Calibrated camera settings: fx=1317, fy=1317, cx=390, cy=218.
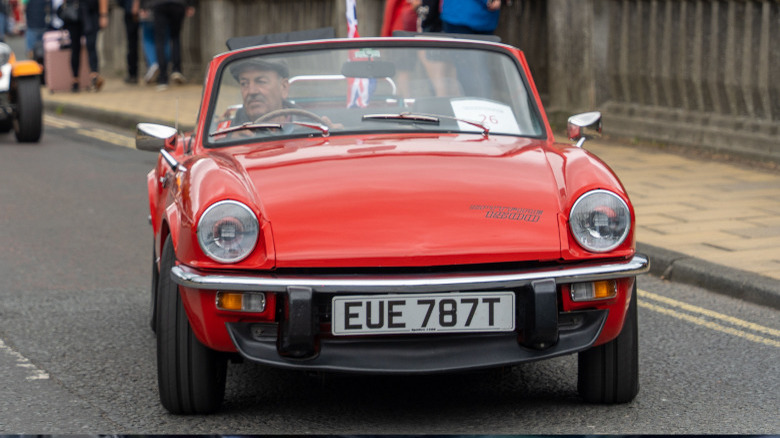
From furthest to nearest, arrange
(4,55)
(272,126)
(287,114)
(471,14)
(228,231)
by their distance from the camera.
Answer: (4,55), (471,14), (287,114), (272,126), (228,231)


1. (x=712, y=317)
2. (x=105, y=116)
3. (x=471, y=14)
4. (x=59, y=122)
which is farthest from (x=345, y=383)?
(x=59, y=122)

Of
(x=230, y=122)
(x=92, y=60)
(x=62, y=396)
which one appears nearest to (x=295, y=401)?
(x=62, y=396)

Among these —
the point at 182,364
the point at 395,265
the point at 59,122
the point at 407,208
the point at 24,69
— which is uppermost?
the point at 407,208

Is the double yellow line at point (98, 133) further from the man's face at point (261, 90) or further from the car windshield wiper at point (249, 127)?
the car windshield wiper at point (249, 127)

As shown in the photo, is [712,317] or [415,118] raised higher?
[415,118]

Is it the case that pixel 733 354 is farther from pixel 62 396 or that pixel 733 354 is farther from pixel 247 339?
pixel 62 396

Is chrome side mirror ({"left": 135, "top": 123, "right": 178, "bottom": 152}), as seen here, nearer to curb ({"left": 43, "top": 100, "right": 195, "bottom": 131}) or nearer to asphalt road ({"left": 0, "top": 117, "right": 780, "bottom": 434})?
asphalt road ({"left": 0, "top": 117, "right": 780, "bottom": 434})

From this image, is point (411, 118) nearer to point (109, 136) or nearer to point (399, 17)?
point (399, 17)

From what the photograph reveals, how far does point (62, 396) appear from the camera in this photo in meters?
4.54

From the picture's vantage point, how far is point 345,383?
4719 millimetres

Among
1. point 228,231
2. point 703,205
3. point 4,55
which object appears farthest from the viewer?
point 4,55

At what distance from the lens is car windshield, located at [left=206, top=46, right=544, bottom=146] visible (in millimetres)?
4988

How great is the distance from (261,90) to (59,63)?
14.0m

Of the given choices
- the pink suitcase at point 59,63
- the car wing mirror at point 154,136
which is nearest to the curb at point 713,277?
the car wing mirror at point 154,136
